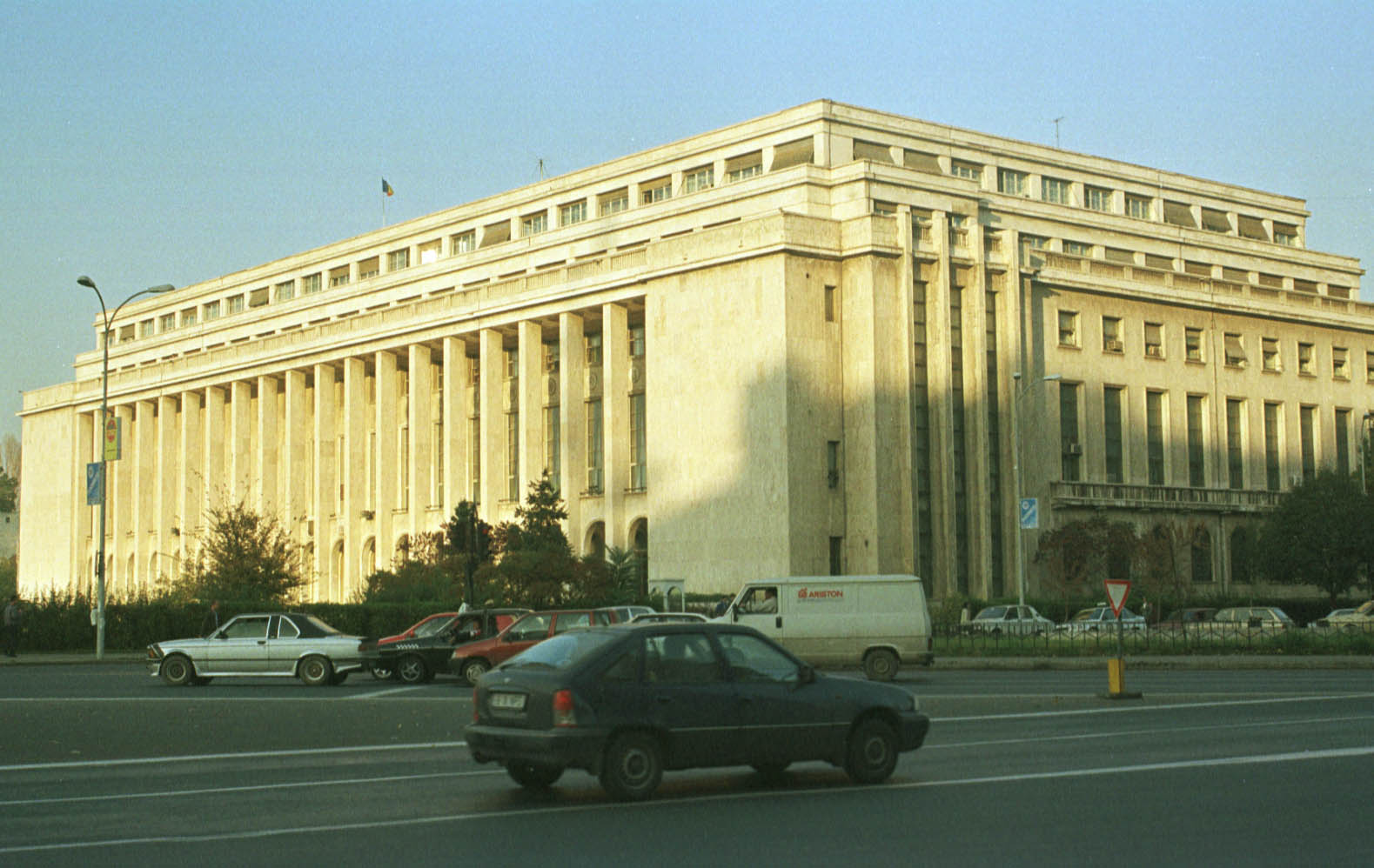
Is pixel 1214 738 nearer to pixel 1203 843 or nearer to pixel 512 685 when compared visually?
pixel 1203 843

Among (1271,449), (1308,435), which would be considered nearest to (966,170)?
(1271,449)

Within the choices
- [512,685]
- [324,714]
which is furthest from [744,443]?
[512,685]

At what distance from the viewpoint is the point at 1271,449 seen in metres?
80.2

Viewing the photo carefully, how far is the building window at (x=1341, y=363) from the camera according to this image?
84.7 meters

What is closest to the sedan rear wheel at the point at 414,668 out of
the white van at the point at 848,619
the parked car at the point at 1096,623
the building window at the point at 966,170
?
the white van at the point at 848,619

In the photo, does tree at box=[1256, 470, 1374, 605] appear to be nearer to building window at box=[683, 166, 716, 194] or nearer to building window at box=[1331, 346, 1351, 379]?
building window at box=[1331, 346, 1351, 379]

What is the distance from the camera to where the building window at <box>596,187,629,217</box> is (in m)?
83.6

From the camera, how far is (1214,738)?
1794cm

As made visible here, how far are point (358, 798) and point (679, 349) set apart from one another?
53.9 m

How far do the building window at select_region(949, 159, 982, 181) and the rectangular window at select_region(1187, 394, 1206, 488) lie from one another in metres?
16.3

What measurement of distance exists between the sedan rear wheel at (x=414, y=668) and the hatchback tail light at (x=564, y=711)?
21157 mm

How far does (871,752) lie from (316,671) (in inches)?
811

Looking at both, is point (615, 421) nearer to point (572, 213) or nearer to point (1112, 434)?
point (572, 213)

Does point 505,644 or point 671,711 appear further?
point 505,644
